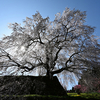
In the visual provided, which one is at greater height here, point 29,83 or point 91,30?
point 91,30

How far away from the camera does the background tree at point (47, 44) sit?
8.59 metres

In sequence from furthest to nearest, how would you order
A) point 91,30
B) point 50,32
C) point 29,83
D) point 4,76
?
1. point 50,32
2. point 91,30
3. point 29,83
4. point 4,76

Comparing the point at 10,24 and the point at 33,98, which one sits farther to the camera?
the point at 10,24

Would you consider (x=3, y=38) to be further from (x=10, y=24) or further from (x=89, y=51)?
(x=89, y=51)

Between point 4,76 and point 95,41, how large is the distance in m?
8.71

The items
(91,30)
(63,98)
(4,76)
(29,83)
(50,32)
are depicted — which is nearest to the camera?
(63,98)

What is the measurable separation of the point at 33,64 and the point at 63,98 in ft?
13.6

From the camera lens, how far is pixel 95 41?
31.1 ft

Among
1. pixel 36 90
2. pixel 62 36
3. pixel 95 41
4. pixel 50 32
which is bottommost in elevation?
pixel 36 90

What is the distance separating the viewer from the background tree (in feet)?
28.2

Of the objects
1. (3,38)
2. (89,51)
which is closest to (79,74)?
(89,51)

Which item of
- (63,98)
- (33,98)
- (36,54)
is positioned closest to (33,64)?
(36,54)

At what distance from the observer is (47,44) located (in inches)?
337

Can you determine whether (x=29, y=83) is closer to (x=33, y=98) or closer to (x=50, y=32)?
(x=33, y=98)
